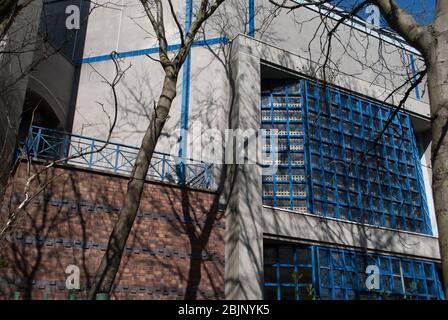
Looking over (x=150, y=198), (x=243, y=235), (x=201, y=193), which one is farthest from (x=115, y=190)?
(x=243, y=235)

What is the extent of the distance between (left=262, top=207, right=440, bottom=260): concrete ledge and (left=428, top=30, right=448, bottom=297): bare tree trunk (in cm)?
787

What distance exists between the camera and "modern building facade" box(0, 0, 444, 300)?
11070 mm

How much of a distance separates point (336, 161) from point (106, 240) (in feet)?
24.2

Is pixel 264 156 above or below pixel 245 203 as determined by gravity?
above

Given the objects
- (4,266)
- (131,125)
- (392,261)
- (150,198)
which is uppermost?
(131,125)

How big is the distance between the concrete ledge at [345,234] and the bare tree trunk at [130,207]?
5.01 meters

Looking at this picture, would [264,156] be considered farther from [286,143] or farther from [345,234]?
[345,234]

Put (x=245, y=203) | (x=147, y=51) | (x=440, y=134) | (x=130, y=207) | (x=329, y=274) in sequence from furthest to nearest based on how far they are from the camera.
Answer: (x=147, y=51), (x=329, y=274), (x=245, y=203), (x=130, y=207), (x=440, y=134)

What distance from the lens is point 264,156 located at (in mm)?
12992

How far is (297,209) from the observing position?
1270cm

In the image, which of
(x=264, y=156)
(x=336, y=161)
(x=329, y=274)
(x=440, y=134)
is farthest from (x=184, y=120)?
(x=440, y=134)

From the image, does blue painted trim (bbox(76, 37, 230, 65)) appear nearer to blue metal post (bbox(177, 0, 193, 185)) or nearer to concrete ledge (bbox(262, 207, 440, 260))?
blue metal post (bbox(177, 0, 193, 185))
